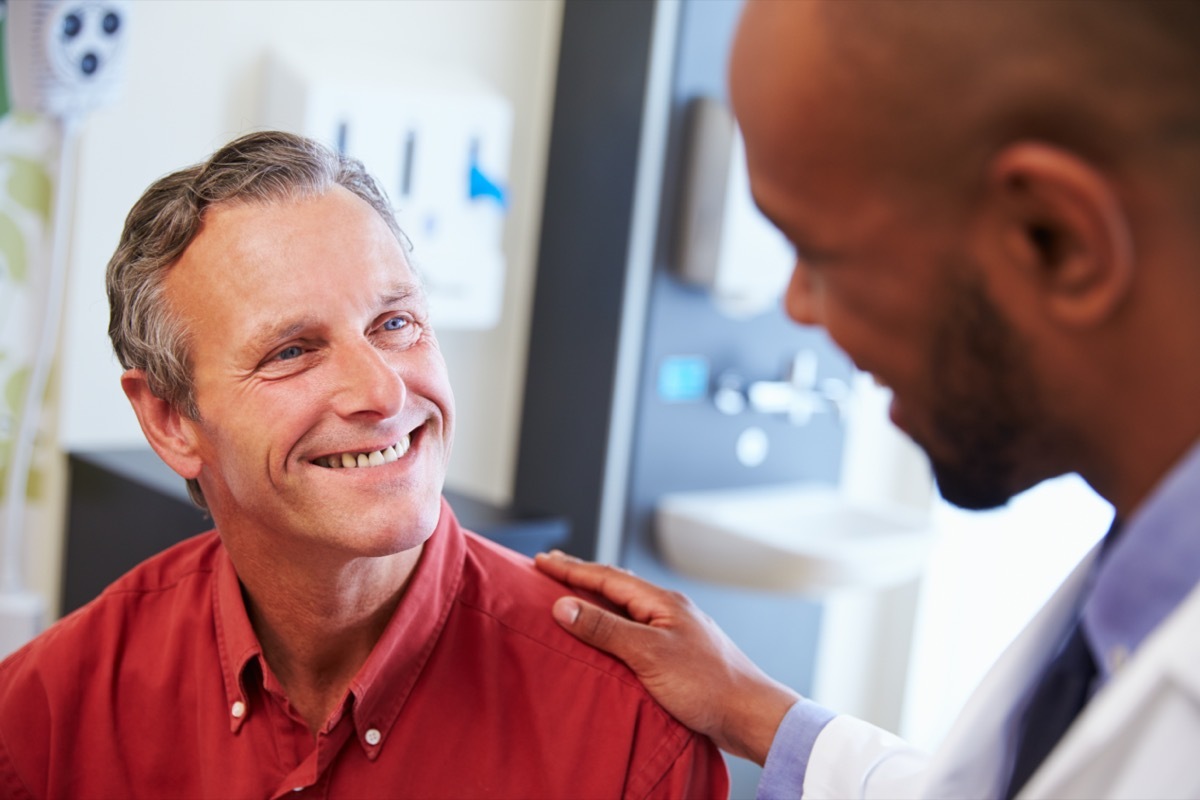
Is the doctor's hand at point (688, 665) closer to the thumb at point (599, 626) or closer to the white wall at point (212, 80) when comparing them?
the thumb at point (599, 626)

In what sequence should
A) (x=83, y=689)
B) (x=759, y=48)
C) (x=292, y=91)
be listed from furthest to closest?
(x=292, y=91) < (x=83, y=689) < (x=759, y=48)

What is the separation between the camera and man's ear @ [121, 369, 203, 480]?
1319mm

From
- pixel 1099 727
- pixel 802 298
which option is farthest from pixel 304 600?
pixel 1099 727

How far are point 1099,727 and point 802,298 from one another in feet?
1.03

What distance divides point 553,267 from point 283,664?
1.59 meters

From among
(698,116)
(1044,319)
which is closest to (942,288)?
(1044,319)

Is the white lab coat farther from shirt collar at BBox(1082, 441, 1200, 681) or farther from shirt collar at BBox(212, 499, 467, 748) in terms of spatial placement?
shirt collar at BBox(212, 499, 467, 748)

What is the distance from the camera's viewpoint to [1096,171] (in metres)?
0.64

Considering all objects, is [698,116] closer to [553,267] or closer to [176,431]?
[553,267]

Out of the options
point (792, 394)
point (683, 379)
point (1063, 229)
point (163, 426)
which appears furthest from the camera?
point (792, 394)

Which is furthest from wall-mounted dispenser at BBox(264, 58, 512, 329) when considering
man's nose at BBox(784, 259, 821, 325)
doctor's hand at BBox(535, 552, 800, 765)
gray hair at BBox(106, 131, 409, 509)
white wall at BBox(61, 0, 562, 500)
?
man's nose at BBox(784, 259, 821, 325)

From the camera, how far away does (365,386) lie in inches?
47.8

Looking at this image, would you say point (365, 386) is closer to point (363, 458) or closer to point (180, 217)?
point (363, 458)

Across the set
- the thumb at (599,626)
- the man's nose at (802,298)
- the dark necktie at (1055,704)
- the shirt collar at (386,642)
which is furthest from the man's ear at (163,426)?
the dark necktie at (1055,704)
